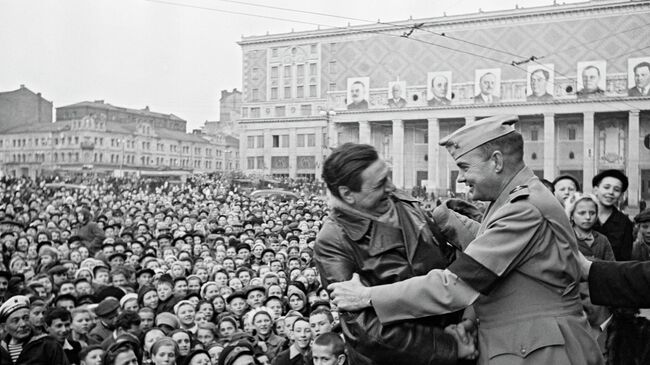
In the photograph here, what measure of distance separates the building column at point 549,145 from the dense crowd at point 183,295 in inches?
1537

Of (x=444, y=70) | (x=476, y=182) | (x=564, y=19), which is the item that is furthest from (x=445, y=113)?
(x=476, y=182)

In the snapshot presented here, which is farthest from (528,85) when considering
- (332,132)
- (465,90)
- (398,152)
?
(332,132)

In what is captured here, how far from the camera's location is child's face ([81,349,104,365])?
21.3 ft

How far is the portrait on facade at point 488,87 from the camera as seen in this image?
54.4 m

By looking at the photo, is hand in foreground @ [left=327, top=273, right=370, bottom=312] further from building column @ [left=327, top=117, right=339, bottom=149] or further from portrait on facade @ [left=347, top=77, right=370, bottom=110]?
building column @ [left=327, top=117, right=339, bottom=149]

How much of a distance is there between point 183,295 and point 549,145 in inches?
1895

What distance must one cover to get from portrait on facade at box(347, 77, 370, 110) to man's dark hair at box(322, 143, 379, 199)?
5791cm

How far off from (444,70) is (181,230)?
45.4 m

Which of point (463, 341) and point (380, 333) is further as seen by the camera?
point (463, 341)

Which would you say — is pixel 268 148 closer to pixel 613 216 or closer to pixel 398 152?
pixel 398 152

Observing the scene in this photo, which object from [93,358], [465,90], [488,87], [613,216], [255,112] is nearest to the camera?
[93,358]

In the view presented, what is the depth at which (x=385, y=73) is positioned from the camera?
61875 mm

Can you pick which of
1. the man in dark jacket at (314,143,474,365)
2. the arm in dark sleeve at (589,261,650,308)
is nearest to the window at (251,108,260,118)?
the arm in dark sleeve at (589,261,650,308)

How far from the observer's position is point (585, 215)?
546 centimetres
